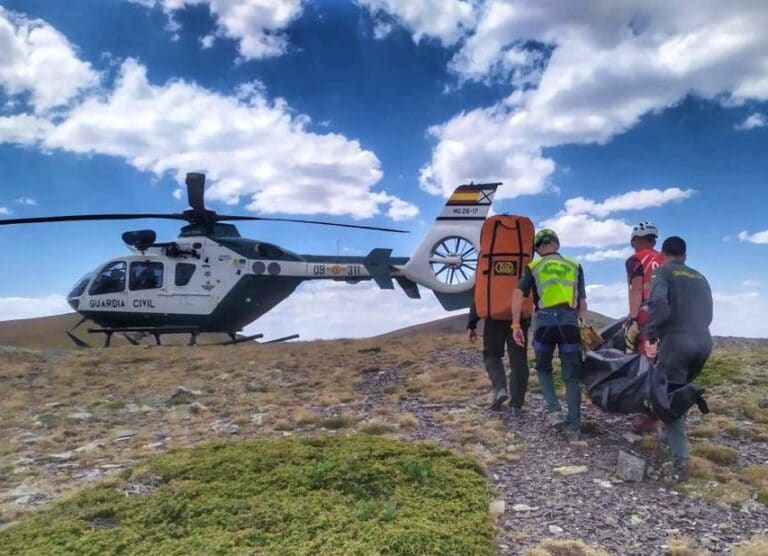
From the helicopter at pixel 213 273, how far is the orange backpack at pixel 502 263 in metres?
8.95

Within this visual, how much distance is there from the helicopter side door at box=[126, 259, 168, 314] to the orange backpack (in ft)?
39.9

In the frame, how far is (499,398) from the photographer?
23.1ft

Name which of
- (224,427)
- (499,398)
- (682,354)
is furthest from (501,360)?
(224,427)

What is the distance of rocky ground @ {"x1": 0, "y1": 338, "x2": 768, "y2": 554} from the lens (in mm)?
4102

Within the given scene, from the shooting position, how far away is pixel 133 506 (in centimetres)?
436

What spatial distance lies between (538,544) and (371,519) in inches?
43.9

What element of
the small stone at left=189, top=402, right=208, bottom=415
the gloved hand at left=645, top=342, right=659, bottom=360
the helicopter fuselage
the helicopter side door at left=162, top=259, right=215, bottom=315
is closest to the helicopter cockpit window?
the helicopter fuselage

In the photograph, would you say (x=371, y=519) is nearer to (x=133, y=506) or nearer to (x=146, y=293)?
(x=133, y=506)

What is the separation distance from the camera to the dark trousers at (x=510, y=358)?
6.87 metres

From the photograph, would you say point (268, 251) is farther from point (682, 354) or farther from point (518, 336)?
point (682, 354)

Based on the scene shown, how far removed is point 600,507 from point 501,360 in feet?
9.58

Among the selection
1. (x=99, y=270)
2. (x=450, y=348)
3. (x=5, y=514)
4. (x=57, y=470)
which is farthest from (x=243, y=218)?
(x=5, y=514)

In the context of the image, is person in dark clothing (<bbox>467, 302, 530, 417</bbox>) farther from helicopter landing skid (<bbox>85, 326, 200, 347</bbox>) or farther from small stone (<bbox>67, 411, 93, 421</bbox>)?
helicopter landing skid (<bbox>85, 326, 200, 347</bbox>)

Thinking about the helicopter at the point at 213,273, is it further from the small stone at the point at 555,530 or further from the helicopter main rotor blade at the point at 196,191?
the small stone at the point at 555,530
